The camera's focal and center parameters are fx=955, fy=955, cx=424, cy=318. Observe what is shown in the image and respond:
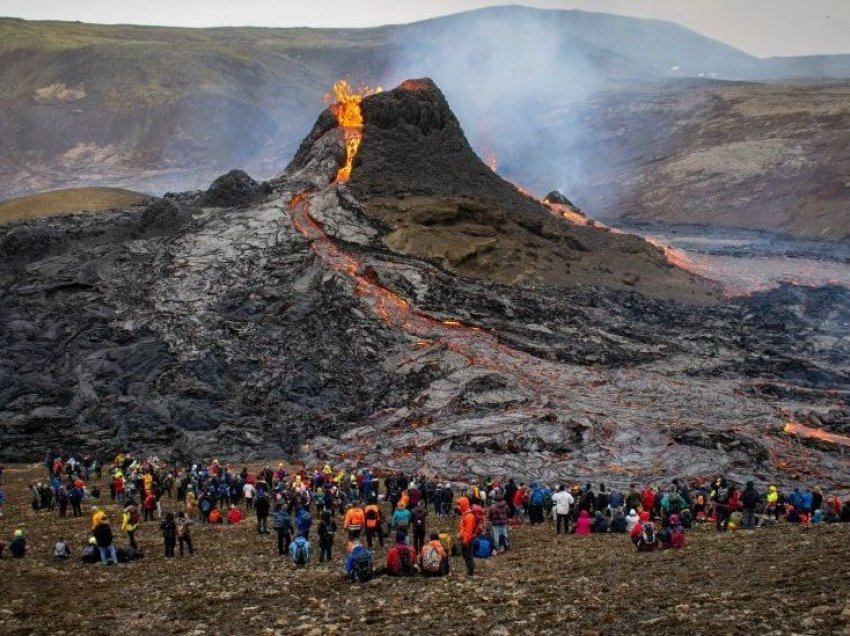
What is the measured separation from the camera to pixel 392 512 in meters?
28.9

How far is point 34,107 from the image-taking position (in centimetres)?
17000

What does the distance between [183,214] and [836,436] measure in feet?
138

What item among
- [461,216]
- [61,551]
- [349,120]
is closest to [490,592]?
[61,551]

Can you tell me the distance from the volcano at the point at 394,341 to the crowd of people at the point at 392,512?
600cm

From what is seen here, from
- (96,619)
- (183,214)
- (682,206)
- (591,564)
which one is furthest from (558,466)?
(682,206)

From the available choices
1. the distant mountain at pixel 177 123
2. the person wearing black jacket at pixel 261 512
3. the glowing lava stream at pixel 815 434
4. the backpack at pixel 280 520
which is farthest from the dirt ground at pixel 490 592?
the distant mountain at pixel 177 123

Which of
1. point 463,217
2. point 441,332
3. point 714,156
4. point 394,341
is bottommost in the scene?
point 394,341

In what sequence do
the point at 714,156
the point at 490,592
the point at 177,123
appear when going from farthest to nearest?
the point at 177,123, the point at 714,156, the point at 490,592

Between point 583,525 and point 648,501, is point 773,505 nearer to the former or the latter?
point 648,501

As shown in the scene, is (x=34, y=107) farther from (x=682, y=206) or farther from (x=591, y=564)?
(x=591, y=564)

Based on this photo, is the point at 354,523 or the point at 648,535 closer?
the point at 648,535

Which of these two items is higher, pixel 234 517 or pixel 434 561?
pixel 434 561

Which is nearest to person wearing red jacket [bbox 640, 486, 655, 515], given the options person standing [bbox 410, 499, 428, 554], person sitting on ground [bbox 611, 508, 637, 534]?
person sitting on ground [bbox 611, 508, 637, 534]

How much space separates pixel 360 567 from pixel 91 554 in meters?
8.14
